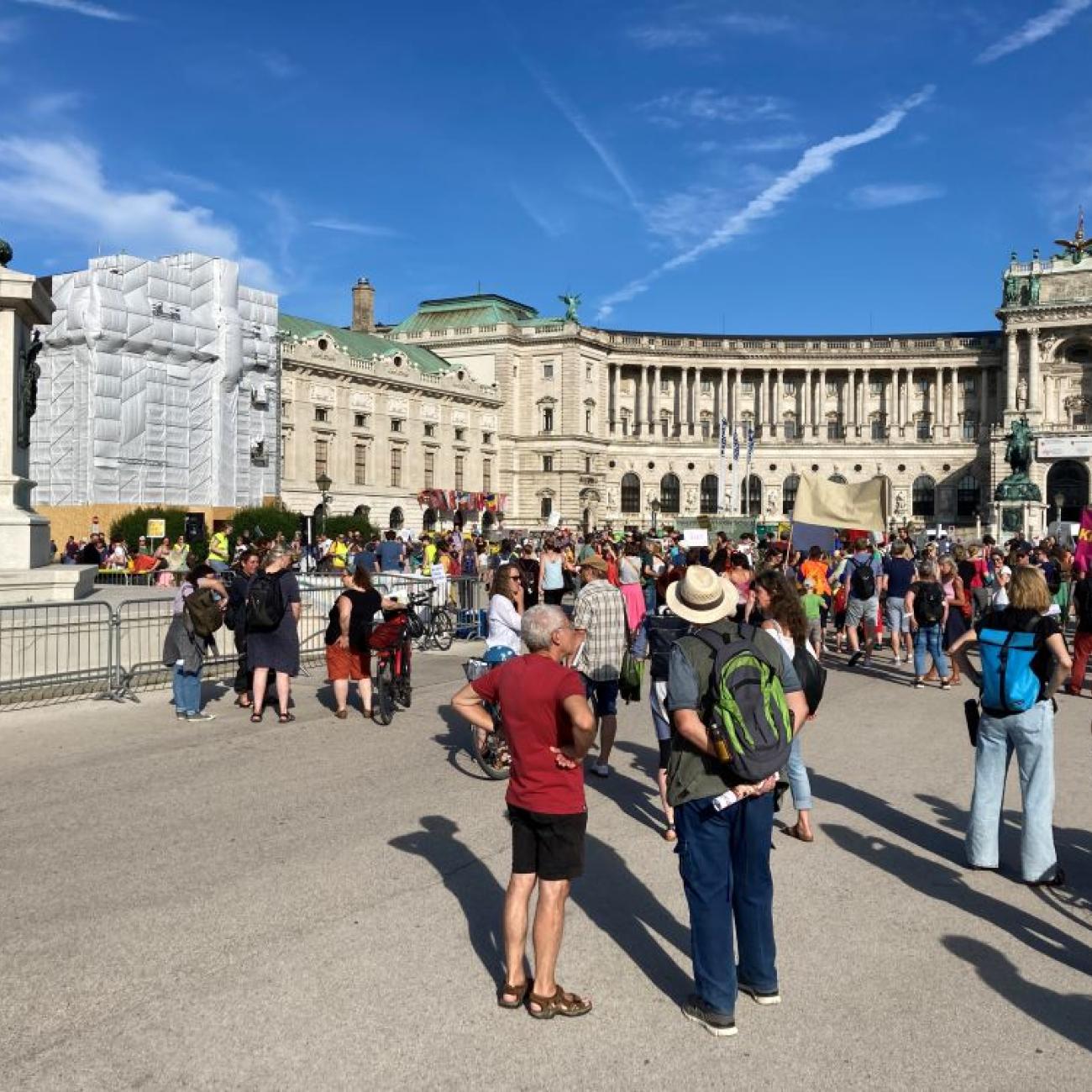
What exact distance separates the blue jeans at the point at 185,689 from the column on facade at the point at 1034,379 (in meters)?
81.2

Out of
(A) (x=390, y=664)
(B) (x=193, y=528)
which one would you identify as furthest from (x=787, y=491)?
(A) (x=390, y=664)

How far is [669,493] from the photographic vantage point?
88.5 m

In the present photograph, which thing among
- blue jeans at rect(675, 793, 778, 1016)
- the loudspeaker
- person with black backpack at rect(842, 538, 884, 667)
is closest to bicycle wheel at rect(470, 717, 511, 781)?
blue jeans at rect(675, 793, 778, 1016)

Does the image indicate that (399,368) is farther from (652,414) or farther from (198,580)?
(198,580)

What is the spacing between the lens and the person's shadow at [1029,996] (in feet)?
16.0

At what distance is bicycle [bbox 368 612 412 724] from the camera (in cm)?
1212

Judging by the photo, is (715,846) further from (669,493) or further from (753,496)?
(753,496)

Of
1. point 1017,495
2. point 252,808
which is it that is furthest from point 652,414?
point 252,808

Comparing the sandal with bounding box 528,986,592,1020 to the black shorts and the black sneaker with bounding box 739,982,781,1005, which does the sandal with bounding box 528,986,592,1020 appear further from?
the black sneaker with bounding box 739,982,781,1005

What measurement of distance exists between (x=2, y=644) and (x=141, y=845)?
645cm

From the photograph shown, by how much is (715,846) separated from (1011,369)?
8629 cm

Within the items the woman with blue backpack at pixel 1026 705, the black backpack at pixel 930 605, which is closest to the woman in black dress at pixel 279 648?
the woman with blue backpack at pixel 1026 705

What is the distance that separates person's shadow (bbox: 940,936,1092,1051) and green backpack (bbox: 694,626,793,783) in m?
1.77

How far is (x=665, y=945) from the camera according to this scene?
578 cm
